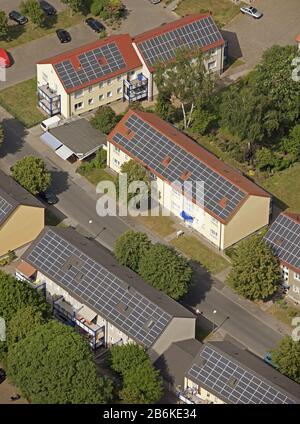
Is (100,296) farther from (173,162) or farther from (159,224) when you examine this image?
(173,162)

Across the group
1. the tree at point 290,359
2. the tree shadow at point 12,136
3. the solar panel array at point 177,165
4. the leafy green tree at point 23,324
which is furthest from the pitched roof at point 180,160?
the leafy green tree at point 23,324

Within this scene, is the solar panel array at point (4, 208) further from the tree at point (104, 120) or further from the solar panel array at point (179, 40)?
the solar panel array at point (179, 40)

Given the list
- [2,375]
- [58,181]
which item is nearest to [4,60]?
[58,181]

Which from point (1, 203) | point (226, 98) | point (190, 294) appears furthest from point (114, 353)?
point (226, 98)

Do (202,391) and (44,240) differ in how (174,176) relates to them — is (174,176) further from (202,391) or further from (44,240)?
(202,391)

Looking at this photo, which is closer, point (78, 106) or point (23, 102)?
point (78, 106)

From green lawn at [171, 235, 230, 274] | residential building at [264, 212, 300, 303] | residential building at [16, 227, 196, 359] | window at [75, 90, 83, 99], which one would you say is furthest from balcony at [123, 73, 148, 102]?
residential building at [264, 212, 300, 303]
